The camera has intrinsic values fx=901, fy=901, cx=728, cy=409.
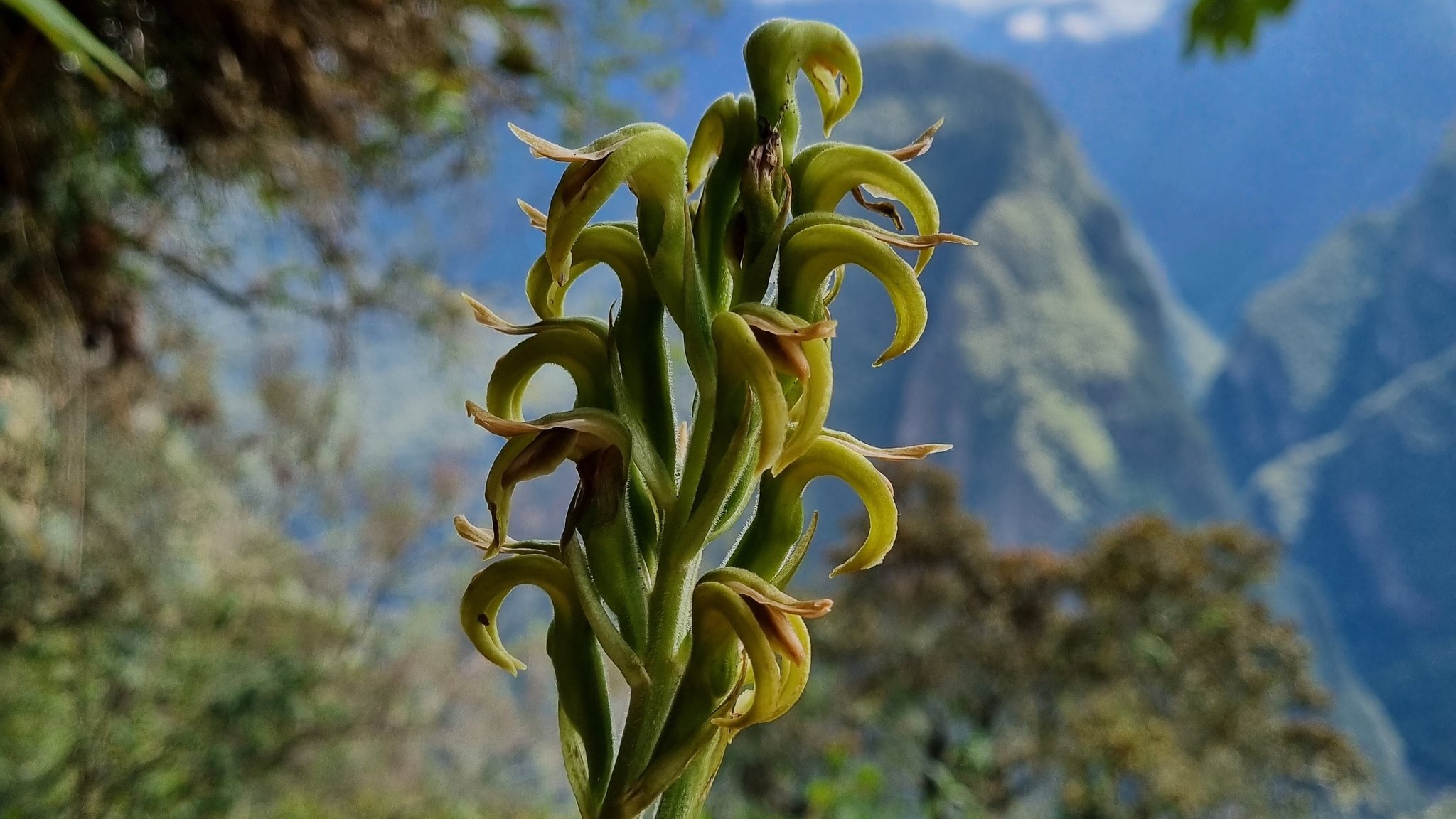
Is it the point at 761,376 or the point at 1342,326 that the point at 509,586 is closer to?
the point at 761,376

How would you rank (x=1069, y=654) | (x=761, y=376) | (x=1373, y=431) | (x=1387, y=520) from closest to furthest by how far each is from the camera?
1. (x=761, y=376)
2. (x=1069, y=654)
3. (x=1387, y=520)
4. (x=1373, y=431)

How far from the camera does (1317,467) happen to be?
161ft

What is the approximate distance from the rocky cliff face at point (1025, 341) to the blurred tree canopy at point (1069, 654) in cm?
2999

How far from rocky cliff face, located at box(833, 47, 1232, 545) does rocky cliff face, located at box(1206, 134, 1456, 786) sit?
575 cm

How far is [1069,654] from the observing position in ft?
26.8

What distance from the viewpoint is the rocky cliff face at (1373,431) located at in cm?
4250

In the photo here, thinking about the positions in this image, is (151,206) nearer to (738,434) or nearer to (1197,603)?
(738,434)

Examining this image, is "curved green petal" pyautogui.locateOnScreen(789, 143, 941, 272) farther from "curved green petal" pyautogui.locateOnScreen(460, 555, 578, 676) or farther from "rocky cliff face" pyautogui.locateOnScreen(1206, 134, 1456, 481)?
"rocky cliff face" pyautogui.locateOnScreen(1206, 134, 1456, 481)

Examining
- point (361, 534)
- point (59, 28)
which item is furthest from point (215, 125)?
point (361, 534)

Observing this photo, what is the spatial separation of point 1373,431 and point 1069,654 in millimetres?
47725

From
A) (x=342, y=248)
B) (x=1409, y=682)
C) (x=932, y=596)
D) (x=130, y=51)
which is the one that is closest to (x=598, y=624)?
(x=130, y=51)

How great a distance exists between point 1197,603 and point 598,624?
867 centimetres

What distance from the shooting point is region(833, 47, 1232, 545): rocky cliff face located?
4091 cm

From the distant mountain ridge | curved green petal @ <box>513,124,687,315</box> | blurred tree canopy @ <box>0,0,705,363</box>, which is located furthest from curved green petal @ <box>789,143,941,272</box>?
the distant mountain ridge
